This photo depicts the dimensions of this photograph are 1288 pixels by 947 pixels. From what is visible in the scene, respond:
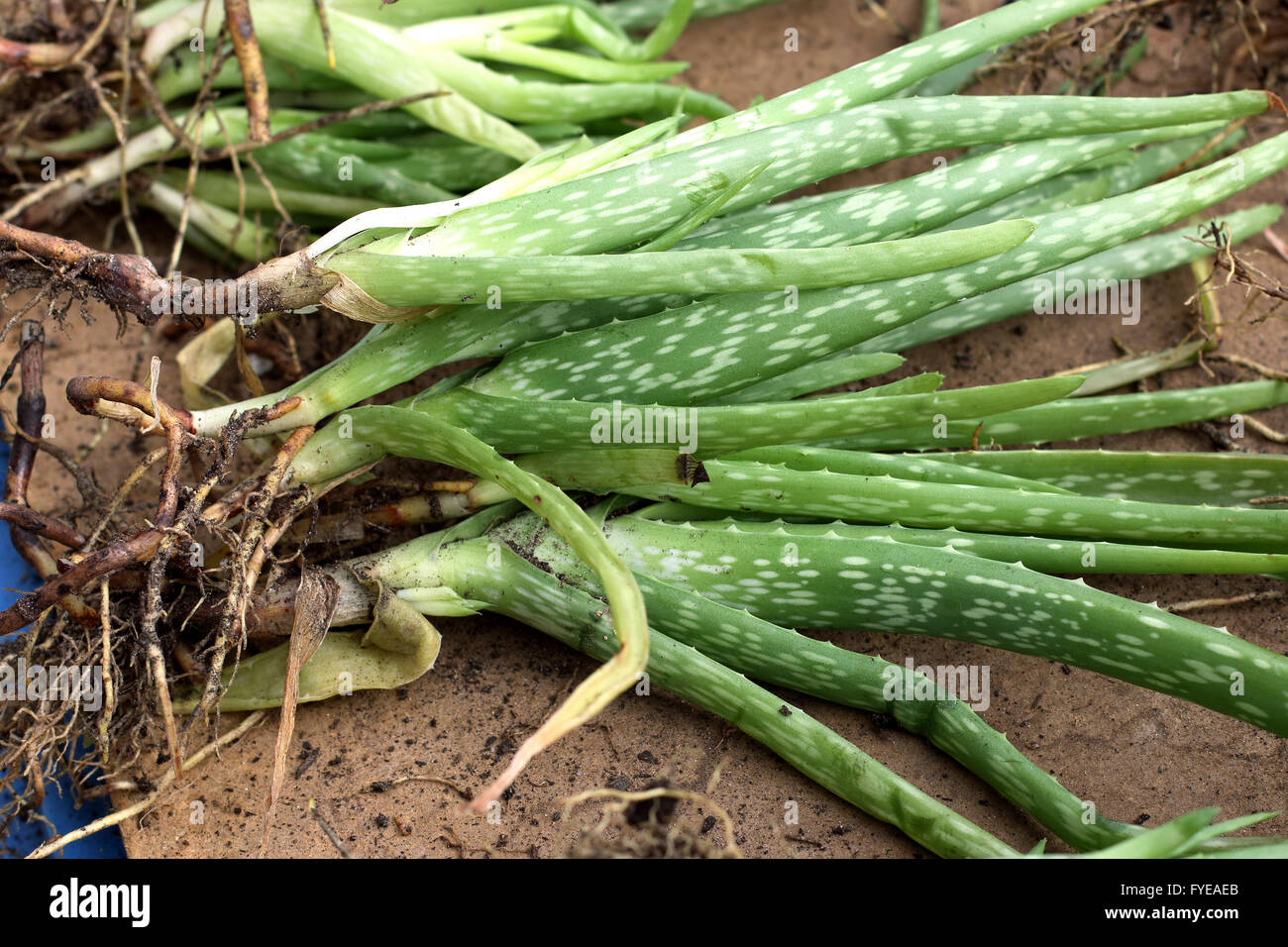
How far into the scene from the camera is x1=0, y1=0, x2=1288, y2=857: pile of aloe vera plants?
1.38 meters

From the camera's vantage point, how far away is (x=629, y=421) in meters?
1.48

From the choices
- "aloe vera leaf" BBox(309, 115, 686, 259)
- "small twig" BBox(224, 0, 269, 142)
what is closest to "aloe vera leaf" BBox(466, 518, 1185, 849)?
"aloe vera leaf" BBox(309, 115, 686, 259)

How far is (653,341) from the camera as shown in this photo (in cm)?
149

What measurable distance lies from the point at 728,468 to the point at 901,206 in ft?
1.56

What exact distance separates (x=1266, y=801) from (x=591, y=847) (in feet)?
3.49

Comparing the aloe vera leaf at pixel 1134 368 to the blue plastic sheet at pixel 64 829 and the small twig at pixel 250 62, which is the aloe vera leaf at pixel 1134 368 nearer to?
the small twig at pixel 250 62

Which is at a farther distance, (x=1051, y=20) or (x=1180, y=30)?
(x=1180, y=30)

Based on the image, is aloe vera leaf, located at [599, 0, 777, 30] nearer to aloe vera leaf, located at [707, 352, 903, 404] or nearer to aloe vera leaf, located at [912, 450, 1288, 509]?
aloe vera leaf, located at [707, 352, 903, 404]

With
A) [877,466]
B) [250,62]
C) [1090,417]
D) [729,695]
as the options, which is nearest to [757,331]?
[877,466]

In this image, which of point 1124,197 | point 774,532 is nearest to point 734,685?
point 774,532

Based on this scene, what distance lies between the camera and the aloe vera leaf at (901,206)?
5.06ft

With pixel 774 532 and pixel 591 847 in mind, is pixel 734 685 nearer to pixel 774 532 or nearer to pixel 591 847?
pixel 774 532

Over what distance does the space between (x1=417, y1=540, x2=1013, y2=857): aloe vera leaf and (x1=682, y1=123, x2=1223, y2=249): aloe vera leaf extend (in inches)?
23.0

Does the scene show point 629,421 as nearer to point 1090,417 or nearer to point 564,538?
point 564,538
